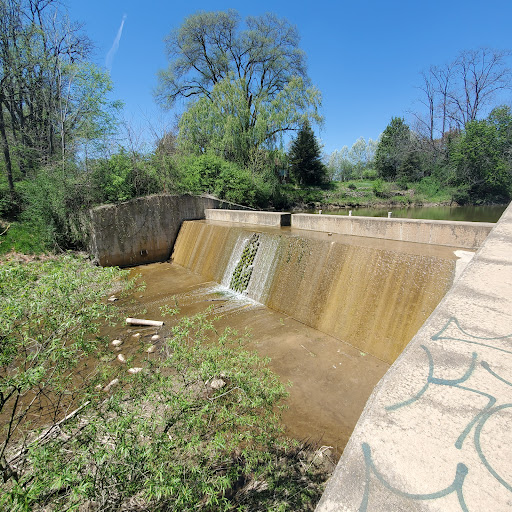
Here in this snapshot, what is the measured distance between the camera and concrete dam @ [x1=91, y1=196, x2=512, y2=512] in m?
1.07

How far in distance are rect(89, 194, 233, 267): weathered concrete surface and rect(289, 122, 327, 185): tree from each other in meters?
23.1

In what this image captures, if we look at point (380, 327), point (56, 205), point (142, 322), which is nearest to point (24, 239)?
point (56, 205)

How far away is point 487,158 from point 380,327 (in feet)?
94.8

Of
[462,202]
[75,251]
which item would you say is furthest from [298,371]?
[462,202]

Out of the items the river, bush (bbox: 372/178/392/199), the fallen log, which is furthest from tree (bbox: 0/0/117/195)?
bush (bbox: 372/178/392/199)

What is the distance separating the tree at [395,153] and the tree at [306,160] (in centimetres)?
1018

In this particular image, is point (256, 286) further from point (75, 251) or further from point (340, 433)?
point (75, 251)

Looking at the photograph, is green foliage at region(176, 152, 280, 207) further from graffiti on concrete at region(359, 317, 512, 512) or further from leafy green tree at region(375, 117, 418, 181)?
leafy green tree at region(375, 117, 418, 181)

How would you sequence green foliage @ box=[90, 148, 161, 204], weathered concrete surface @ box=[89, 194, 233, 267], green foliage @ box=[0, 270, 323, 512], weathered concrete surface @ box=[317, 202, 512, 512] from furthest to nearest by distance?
green foliage @ box=[90, 148, 161, 204], weathered concrete surface @ box=[89, 194, 233, 267], green foliage @ box=[0, 270, 323, 512], weathered concrete surface @ box=[317, 202, 512, 512]

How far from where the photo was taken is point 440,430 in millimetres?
1202

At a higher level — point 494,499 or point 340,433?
point 494,499

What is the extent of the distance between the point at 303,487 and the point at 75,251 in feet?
39.2

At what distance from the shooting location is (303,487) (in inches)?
99.4

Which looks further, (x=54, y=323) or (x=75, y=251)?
(x=75, y=251)
